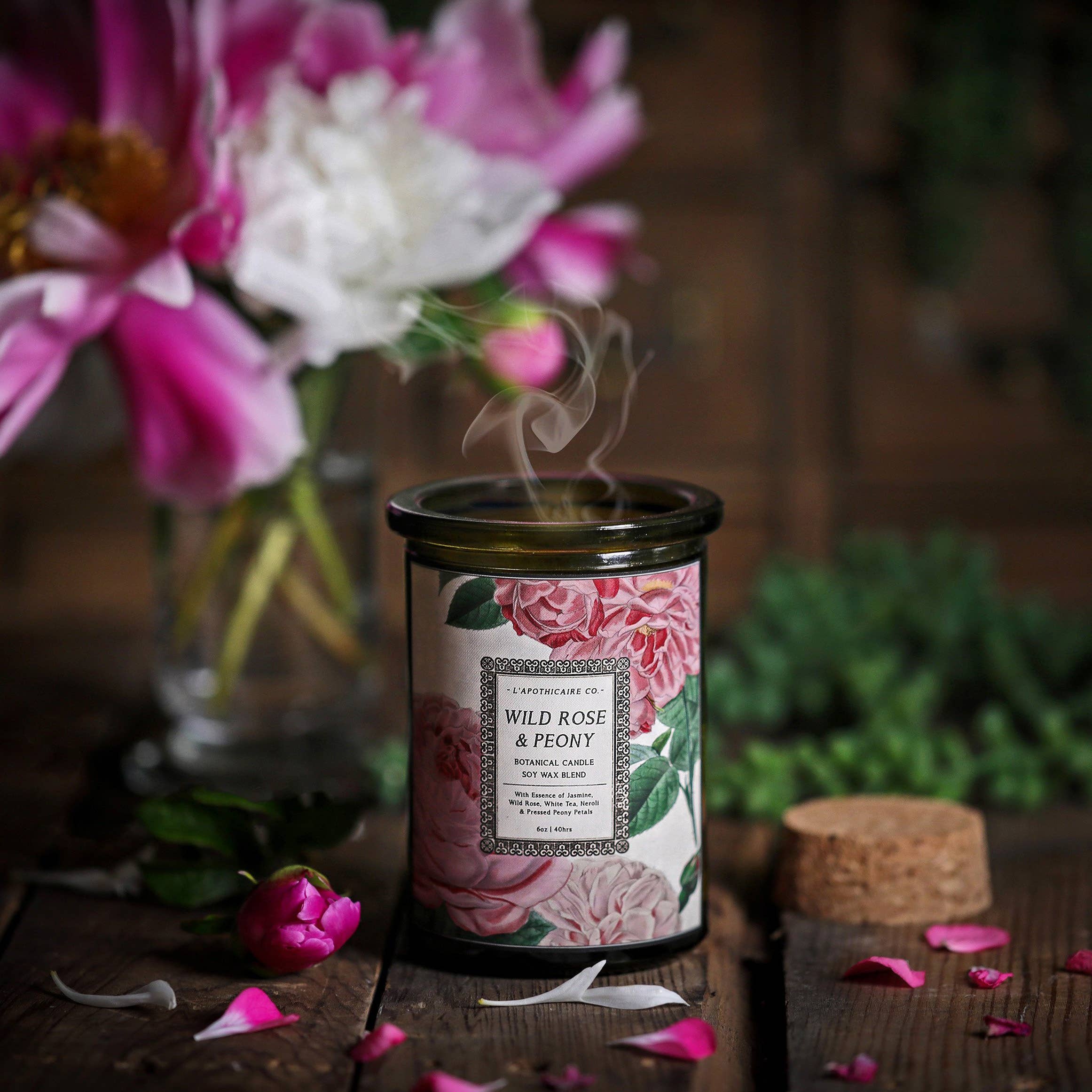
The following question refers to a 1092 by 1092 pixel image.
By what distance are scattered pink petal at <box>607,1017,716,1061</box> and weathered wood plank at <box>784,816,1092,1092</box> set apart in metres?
0.03

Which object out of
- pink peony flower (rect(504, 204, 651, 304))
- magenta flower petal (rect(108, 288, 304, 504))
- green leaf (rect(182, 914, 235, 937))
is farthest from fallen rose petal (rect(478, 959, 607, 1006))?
pink peony flower (rect(504, 204, 651, 304))

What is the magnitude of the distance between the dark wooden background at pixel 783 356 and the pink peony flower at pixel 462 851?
128 cm

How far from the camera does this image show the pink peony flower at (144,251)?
630 mm

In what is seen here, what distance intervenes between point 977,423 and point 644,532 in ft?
4.81

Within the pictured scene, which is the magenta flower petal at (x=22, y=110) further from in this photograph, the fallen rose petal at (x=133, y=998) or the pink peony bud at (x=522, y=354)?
the fallen rose petal at (x=133, y=998)

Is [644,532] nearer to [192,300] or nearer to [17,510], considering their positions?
[192,300]

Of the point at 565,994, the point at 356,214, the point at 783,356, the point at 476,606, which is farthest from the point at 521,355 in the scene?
the point at 783,356

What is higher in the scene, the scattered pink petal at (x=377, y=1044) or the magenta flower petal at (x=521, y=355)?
the magenta flower petal at (x=521, y=355)

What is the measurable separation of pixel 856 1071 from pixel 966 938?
139mm

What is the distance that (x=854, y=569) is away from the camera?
3.48ft

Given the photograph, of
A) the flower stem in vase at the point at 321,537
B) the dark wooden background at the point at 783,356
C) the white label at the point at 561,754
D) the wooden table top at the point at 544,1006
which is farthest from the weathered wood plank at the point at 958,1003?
the dark wooden background at the point at 783,356

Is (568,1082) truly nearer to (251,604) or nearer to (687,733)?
(687,733)

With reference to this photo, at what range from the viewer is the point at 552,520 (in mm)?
609

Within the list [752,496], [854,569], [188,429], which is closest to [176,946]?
[188,429]
